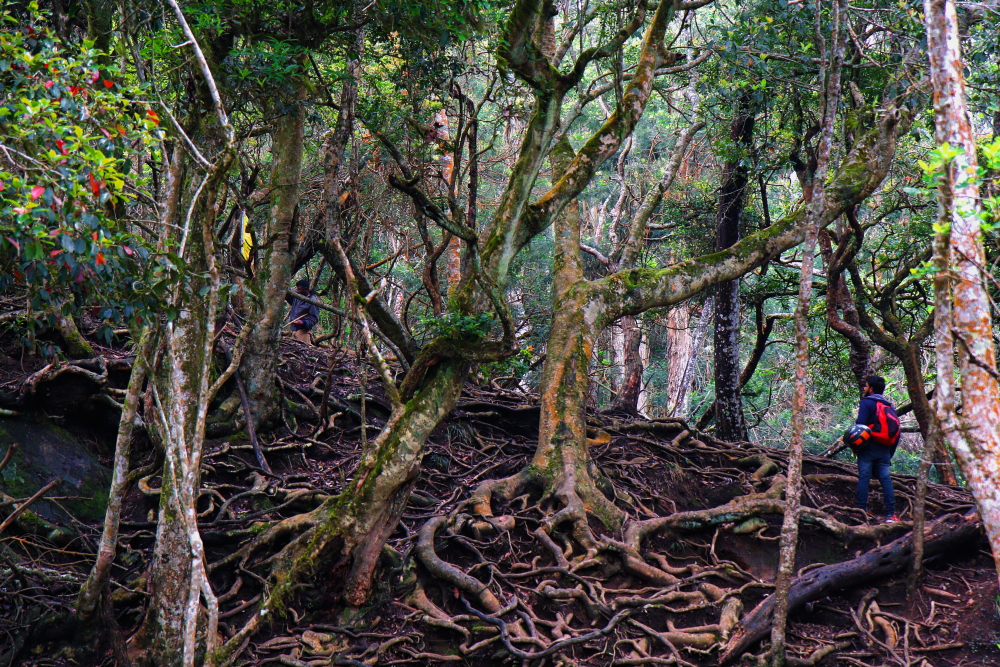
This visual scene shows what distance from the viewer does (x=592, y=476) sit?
8.12 meters

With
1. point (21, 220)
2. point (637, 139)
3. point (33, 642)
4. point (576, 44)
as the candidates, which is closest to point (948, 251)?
point (21, 220)

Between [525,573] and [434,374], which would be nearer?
[434,374]

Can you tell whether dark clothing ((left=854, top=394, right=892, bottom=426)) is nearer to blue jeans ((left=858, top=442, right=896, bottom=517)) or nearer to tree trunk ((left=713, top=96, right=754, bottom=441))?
blue jeans ((left=858, top=442, right=896, bottom=517))

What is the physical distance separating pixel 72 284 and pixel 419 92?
5.74m

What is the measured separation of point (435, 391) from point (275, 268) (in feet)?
10.4

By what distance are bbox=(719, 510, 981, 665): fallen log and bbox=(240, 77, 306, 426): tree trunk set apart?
5.60 m

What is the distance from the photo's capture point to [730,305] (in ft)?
35.9

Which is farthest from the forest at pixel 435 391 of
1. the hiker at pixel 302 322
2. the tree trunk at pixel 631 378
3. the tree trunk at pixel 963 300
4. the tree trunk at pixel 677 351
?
the tree trunk at pixel 677 351

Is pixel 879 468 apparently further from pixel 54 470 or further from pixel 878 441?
pixel 54 470

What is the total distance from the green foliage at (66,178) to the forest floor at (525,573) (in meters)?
2.27

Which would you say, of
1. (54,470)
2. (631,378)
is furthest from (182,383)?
(631,378)

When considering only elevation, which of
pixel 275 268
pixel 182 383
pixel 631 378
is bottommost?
pixel 182 383

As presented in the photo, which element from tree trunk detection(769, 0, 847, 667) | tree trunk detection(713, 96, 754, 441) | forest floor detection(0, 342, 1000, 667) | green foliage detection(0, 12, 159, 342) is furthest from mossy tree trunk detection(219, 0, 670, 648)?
tree trunk detection(713, 96, 754, 441)

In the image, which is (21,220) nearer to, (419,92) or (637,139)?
(419,92)
